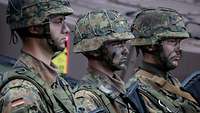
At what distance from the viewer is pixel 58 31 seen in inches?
206

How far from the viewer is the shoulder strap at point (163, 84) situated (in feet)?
22.3

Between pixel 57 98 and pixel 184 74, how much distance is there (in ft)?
20.4

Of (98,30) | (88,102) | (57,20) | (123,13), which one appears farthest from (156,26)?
(123,13)

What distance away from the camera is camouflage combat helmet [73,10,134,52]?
6012 millimetres

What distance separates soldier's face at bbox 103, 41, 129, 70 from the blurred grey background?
448 cm

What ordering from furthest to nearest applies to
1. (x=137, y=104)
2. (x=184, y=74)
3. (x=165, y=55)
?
(x=184, y=74), (x=165, y=55), (x=137, y=104)

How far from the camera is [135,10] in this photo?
11734 mm

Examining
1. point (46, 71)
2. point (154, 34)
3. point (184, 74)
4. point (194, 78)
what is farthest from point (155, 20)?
point (184, 74)

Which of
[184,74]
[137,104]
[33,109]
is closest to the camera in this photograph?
[33,109]

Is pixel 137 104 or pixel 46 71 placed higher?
pixel 46 71

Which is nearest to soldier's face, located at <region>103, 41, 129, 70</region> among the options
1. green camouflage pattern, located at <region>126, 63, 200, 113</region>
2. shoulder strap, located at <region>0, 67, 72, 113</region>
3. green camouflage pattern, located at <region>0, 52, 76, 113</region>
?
green camouflage pattern, located at <region>126, 63, 200, 113</region>

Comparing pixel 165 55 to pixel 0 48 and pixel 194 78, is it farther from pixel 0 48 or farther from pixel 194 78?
pixel 0 48

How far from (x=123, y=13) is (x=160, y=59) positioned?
4.82 metres

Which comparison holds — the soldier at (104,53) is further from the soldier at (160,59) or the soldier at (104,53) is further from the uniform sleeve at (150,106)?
the soldier at (160,59)
